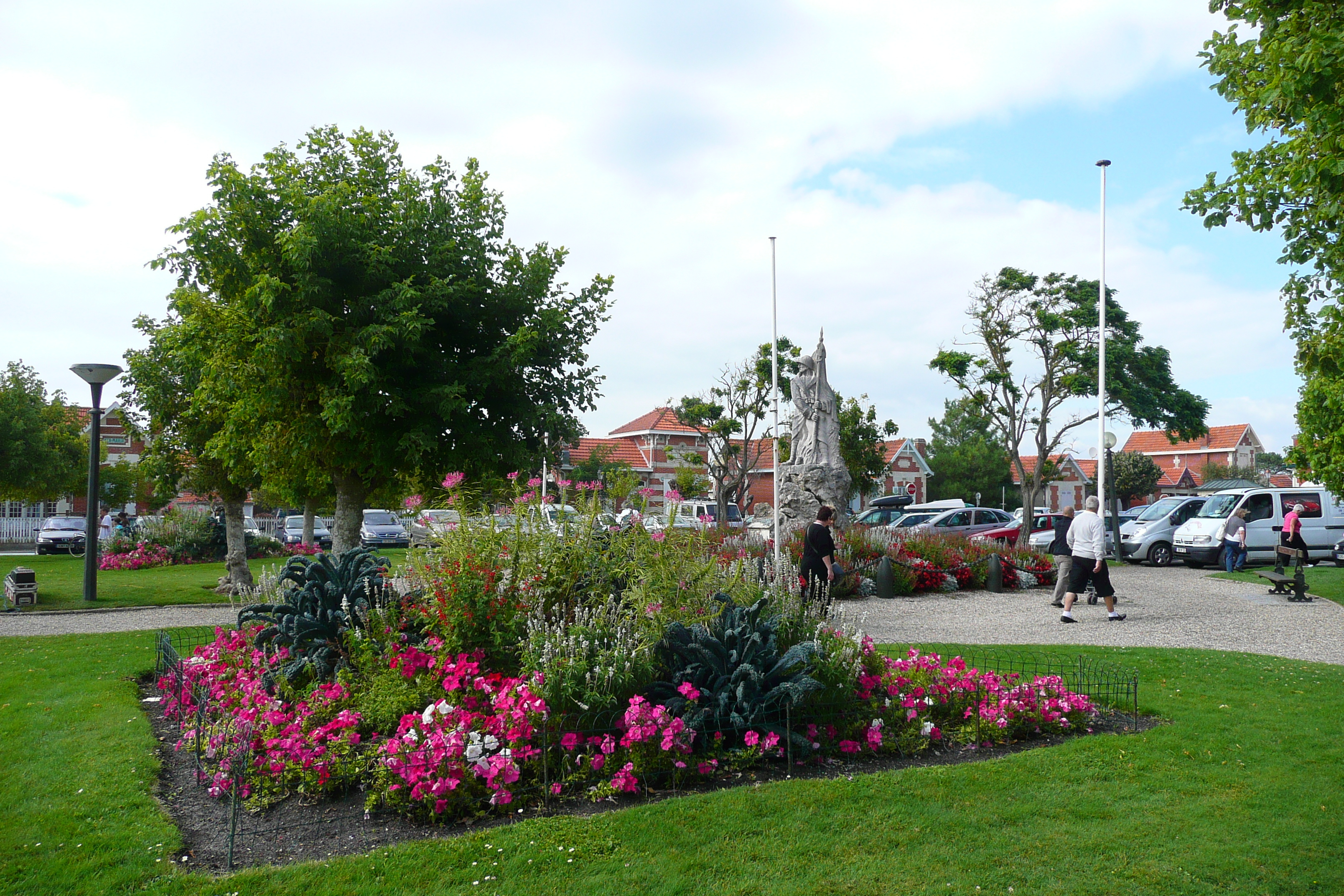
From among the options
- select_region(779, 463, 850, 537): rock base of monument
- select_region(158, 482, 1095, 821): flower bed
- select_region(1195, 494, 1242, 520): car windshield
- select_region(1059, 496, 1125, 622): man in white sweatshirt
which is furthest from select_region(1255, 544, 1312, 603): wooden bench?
select_region(158, 482, 1095, 821): flower bed

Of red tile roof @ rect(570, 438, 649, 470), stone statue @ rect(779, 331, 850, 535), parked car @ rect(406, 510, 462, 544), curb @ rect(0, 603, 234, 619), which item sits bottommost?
curb @ rect(0, 603, 234, 619)

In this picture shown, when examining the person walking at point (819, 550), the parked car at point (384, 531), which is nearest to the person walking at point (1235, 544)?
the person walking at point (819, 550)

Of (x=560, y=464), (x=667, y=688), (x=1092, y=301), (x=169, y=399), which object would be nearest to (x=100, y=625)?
(x=169, y=399)

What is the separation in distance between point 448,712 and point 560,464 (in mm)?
9052

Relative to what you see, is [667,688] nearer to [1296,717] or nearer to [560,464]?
[1296,717]

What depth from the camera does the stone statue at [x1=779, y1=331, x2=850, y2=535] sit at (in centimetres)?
1950

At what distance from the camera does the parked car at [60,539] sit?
94.4ft

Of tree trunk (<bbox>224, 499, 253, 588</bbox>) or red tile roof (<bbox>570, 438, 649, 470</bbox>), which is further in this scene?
red tile roof (<bbox>570, 438, 649, 470</bbox>)

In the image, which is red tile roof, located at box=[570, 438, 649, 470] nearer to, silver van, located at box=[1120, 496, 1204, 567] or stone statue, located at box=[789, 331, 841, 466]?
stone statue, located at box=[789, 331, 841, 466]

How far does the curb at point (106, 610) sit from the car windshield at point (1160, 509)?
71.2 feet

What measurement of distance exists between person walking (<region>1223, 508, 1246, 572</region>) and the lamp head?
72.9 feet

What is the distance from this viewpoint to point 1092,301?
84.3 ft

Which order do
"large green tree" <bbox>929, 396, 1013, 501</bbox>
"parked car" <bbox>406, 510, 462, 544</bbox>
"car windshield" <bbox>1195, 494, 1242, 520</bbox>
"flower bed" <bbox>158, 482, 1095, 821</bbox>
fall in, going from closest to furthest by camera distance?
1. "flower bed" <bbox>158, 482, 1095, 821</bbox>
2. "parked car" <bbox>406, 510, 462, 544</bbox>
3. "car windshield" <bbox>1195, 494, 1242, 520</bbox>
4. "large green tree" <bbox>929, 396, 1013, 501</bbox>

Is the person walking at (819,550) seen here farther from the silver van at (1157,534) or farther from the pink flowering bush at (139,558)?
the pink flowering bush at (139,558)
